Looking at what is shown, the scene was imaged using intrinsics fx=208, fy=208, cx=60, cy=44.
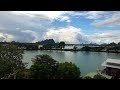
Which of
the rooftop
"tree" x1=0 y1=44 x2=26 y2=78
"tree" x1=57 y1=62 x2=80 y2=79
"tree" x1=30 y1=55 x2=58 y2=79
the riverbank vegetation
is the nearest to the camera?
"tree" x1=30 y1=55 x2=58 y2=79

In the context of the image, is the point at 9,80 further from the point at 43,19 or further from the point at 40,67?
the point at 43,19

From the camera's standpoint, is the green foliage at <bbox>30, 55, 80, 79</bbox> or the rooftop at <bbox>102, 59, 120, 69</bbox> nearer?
the green foliage at <bbox>30, 55, 80, 79</bbox>

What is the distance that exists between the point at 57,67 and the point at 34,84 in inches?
468


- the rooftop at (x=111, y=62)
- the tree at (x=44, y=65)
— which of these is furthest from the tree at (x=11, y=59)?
the rooftop at (x=111, y=62)

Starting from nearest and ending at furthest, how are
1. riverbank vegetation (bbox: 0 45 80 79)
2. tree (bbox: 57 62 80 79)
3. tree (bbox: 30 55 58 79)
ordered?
tree (bbox: 30 55 58 79) < tree (bbox: 57 62 80 79) < riverbank vegetation (bbox: 0 45 80 79)

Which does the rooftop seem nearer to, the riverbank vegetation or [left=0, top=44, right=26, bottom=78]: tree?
the riverbank vegetation

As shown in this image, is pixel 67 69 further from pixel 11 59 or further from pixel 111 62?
pixel 11 59

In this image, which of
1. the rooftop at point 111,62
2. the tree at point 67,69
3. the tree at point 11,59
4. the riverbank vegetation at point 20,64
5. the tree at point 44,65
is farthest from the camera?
the rooftop at point 111,62

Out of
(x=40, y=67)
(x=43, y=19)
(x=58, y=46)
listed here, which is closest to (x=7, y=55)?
(x=40, y=67)

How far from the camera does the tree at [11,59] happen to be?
13.6 meters

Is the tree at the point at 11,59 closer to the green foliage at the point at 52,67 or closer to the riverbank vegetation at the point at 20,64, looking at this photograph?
the riverbank vegetation at the point at 20,64

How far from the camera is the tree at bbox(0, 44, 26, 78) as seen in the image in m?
13.6

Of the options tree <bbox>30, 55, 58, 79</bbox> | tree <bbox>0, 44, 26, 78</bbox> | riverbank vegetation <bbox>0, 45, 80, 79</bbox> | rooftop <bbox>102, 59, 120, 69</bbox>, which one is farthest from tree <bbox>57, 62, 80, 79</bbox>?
tree <bbox>0, 44, 26, 78</bbox>
